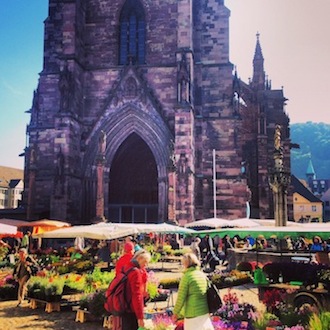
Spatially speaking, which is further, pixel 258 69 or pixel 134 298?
pixel 258 69

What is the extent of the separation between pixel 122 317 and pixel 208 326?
3.94 ft

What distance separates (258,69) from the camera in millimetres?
39562

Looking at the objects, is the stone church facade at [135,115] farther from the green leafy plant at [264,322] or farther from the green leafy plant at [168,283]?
the green leafy plant at [264,322]

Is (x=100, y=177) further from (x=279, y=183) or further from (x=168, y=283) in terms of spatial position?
(x=168, y=283)

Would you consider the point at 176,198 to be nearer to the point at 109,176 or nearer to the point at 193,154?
the point at 193,154

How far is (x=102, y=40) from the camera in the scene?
29.1 metres

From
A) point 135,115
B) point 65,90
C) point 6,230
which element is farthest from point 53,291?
point 135,115

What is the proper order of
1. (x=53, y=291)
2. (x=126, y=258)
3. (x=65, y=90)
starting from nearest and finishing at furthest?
(x=126, y=258) → (x=53, y=291) → (x=65, y=90)

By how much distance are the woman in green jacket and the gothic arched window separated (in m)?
24.6

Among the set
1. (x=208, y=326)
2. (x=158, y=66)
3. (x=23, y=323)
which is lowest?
(x=23, y=323)

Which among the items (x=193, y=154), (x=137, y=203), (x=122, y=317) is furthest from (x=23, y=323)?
(x=137, y=203)

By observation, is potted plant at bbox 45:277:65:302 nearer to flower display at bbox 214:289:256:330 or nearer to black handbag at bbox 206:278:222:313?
flower display at bbox 214:289:256:330

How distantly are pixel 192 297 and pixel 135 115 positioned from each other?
73.0 ft

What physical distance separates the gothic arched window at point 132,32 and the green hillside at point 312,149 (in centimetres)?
9098
